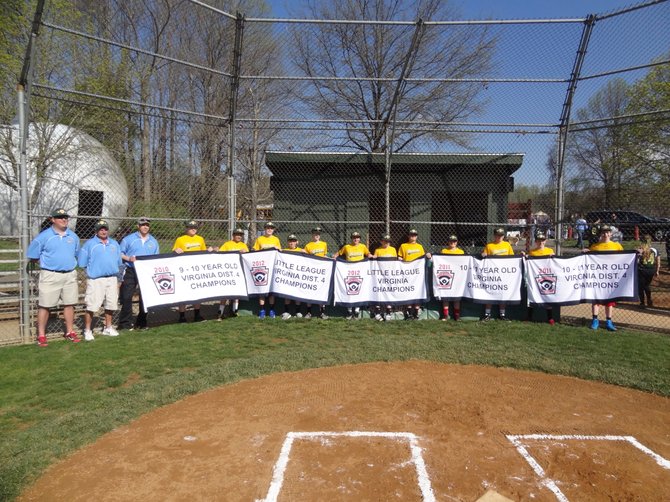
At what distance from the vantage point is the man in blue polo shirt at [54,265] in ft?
22.2

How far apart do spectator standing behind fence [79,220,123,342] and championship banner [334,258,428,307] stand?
3885 millimetres

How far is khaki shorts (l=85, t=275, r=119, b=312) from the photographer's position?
23.7ft

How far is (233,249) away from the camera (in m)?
8.84

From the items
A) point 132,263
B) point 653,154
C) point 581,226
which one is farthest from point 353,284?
point 653,154

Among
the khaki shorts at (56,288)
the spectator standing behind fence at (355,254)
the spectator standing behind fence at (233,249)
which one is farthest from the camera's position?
the spectator standing behind fence at (355,254)

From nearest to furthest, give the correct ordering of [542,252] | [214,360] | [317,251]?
[214,360] < [542,252] < [317,251]

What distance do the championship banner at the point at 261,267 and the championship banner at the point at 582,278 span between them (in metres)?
4.88

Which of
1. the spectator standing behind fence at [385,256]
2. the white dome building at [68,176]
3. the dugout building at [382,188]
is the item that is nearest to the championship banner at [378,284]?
the spectator standing behind fence at [385,256]

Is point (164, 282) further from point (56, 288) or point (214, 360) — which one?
point (214, 360)

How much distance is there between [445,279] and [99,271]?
6.07m

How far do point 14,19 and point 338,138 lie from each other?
951cm

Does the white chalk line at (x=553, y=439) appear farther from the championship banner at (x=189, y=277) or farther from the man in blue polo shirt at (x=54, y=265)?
the man in blue polo shirt at (x=54, y=265)

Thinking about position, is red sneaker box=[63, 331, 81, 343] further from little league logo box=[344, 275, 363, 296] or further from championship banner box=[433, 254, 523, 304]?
championship banner box=[433, 254, 523, 304]

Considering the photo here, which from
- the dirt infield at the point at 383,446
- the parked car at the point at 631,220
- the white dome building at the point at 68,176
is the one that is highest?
the white dome building at the point at 68,176
